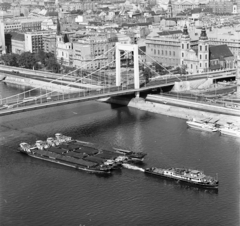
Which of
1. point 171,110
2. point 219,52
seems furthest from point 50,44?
point 171,110

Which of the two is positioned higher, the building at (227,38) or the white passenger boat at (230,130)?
the building at (227,38)

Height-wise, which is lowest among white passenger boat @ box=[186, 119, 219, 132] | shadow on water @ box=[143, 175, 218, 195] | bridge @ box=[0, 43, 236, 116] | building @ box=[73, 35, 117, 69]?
shadow on water @ box=[143, 175, 218, 195]

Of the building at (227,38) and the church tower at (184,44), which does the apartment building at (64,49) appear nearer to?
the church tower at (184,44)

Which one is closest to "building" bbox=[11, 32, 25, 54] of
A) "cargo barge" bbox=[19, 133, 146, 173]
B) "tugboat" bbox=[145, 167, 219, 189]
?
"cargo barge" bbox=[19, 133, 146, 173]

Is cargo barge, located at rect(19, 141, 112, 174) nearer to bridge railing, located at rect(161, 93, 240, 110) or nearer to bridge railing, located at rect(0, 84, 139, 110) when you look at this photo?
bridge railing, located at rect(0, 84, 139, 110)

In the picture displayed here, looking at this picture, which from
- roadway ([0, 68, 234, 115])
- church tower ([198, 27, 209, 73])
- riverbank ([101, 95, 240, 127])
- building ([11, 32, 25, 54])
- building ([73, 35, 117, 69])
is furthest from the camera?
building ([11, 32, 25, 54])

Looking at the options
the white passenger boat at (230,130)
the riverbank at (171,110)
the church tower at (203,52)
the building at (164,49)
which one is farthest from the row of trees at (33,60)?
the white passenger boat at (230,130)

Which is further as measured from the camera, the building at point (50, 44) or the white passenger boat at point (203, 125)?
the building at point (50, 44)

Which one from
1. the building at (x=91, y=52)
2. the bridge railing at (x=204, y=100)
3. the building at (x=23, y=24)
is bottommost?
the bridge railing at (x=204, y=100)
